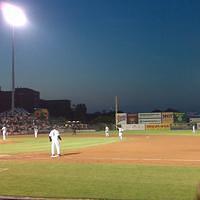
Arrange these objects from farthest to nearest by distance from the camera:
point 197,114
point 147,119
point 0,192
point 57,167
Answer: point 197,114
point 147,119
point 57,167
point 0,192

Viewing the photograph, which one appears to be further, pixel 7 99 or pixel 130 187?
pixel 7 99

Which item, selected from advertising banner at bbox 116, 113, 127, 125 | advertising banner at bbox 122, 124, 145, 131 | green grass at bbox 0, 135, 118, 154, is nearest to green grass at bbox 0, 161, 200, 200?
green grass at bbox 0, 135, 118, 154

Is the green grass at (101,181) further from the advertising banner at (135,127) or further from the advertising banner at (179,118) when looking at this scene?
the advertising banner at (179,118)

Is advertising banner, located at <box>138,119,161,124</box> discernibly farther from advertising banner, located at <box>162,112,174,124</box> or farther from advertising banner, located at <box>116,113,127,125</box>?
advertising banner, located at <box>116,113,127,125</box>

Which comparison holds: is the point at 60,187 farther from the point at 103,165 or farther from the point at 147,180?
the point at 103,165

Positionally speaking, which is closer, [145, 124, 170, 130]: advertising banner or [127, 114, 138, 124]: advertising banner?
[145, 124, 170, 130]: advertising banner

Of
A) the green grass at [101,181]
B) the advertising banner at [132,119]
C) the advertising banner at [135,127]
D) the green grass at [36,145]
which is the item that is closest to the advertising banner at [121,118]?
the advertising banner at [132,119]

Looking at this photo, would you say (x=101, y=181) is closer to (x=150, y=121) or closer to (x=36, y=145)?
(x=36, y=145)

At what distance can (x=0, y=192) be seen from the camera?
1188cm

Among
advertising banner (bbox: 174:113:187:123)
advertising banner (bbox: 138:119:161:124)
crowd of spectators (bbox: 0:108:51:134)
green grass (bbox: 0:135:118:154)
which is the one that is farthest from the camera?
advertising banner (bbox: 174:113:187:123)

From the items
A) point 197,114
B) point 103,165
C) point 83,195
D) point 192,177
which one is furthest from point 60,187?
point 197,114

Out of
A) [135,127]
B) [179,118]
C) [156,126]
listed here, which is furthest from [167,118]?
[135,127]

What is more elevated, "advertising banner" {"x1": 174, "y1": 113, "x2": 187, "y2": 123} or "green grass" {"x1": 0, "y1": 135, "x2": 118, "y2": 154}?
"advertising banner" {"x1": 174, "y1": 113, "x2": 187, "y2": 123}

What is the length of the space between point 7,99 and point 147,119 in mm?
81166
